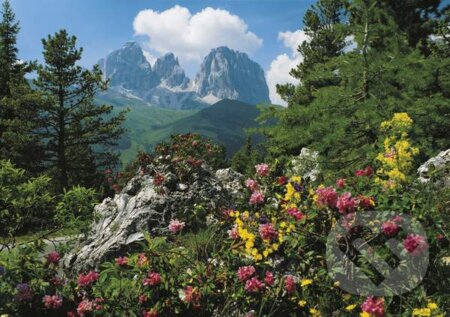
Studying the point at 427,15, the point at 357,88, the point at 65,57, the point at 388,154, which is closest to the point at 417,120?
the point at 357,88

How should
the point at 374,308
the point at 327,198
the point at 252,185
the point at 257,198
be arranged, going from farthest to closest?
1. the point at 252,185
2. the point at 257,198
3. the point at 327,198
4. the point at 374,308

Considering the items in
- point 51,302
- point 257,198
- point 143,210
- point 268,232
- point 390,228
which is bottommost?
point 51,302

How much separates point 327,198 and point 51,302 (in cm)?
292

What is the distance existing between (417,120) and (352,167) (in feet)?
4.74

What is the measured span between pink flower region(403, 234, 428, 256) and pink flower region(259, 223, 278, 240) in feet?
3.83

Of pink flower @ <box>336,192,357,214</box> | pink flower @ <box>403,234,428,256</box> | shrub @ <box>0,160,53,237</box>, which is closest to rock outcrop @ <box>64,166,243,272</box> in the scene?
shrub @ <box>0,160,53,237</box>

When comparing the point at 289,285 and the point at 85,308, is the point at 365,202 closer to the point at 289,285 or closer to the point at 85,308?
the point at 289,285

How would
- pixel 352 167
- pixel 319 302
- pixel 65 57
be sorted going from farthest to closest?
pixel 65 57
pixel 352 167
pixel 319 302

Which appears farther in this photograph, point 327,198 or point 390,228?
point 327,198

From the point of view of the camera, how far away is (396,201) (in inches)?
148

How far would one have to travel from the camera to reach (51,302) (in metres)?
4.02

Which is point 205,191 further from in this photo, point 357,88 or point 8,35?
point 8,35

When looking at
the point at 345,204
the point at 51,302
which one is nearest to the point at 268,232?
the point at 345,204

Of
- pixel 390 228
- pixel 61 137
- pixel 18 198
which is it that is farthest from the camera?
pixel 61 137
